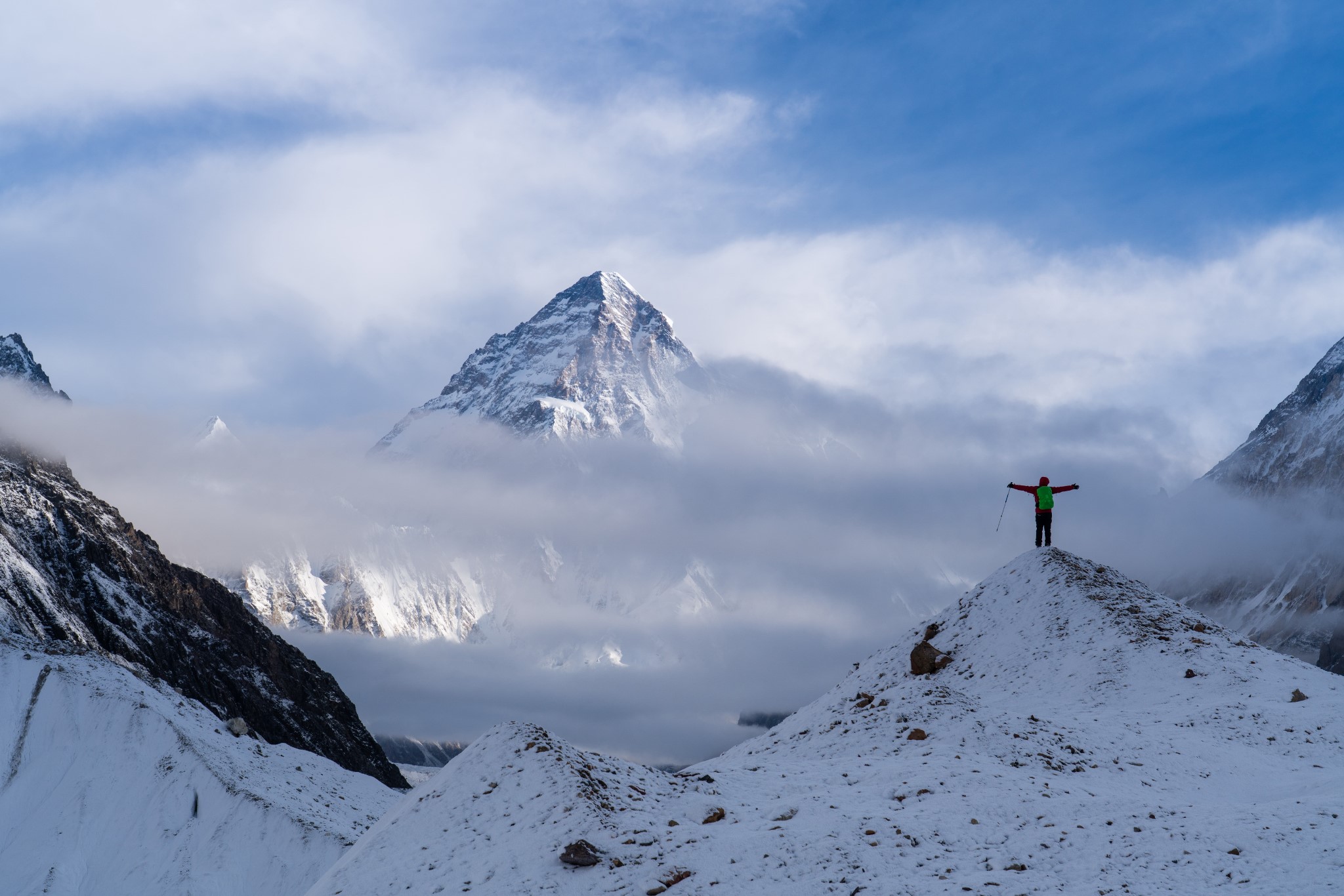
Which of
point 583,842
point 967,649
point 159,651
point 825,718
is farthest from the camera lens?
point 159,651

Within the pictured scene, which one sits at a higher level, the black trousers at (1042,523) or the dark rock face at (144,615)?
the dark rock face at (144,615)

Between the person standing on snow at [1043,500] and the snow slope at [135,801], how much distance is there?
60.9 meters

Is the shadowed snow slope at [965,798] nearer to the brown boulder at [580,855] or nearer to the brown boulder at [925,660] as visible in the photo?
the brown boulder at [580,855]

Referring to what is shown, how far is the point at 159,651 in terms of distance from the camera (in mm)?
154500

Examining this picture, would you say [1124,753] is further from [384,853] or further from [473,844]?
[384,853]

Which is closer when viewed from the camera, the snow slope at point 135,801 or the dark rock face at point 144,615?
the snow slope at point 135,801

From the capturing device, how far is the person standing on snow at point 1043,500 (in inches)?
1635

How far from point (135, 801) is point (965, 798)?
3222 inches

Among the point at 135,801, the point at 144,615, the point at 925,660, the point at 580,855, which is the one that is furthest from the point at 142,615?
the point at 580,855

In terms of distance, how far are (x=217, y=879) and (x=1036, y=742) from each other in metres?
71.9

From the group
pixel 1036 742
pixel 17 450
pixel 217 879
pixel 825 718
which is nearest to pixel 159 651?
pixel 17 450

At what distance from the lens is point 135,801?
85750 millimetres

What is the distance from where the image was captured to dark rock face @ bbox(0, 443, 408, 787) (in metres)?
137

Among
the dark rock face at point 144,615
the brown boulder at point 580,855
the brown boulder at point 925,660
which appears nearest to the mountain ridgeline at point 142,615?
the dark rock face at point 144,615
